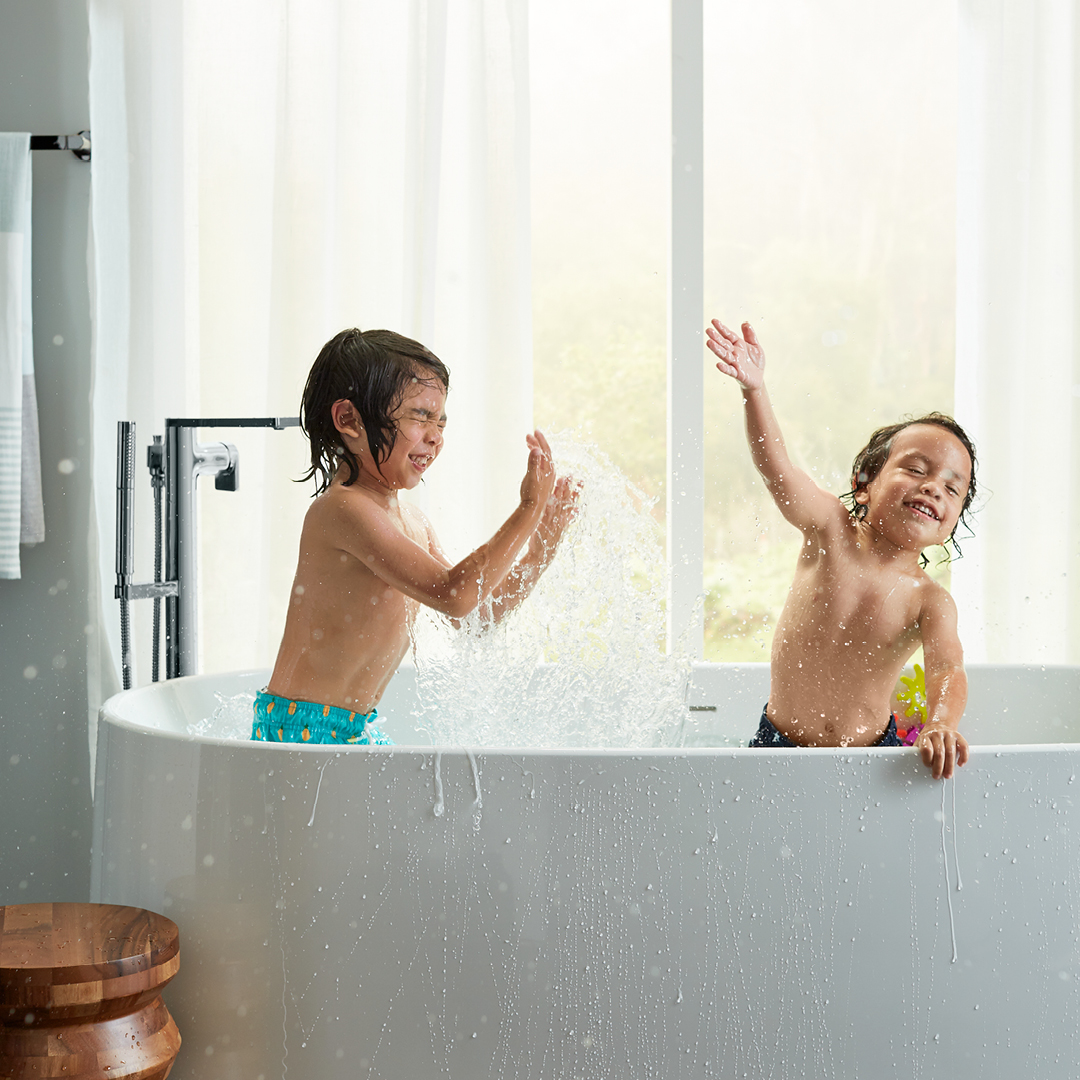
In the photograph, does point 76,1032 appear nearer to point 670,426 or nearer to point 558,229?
point 670,426

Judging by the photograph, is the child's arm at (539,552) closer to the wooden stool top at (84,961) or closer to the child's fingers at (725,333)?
the child's fingers at (725,333)

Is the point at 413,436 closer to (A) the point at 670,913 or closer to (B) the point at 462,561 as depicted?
(B) the point at 462,561

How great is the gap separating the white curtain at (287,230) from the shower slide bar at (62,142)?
0.05 m

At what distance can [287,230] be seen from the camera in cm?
194

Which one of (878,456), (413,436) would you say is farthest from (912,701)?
(413,436)

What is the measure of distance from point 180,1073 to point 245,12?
67.7 inches

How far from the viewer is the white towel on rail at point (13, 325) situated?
1.84 metres

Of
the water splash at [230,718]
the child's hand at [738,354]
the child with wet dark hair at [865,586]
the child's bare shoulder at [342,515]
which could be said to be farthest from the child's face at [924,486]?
the water splash at [230,718]

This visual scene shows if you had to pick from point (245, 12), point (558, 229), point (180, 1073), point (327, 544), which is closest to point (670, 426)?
point (327, 544)

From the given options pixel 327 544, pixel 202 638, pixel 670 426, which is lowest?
pixel 202 638

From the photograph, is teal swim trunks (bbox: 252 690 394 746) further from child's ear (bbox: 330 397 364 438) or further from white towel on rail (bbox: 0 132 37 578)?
white towel on rail (bbox: 0 132 37 578)

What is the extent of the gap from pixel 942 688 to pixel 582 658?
558mm

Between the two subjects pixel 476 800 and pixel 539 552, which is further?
pixel 539 552

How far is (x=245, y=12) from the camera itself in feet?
6.38
